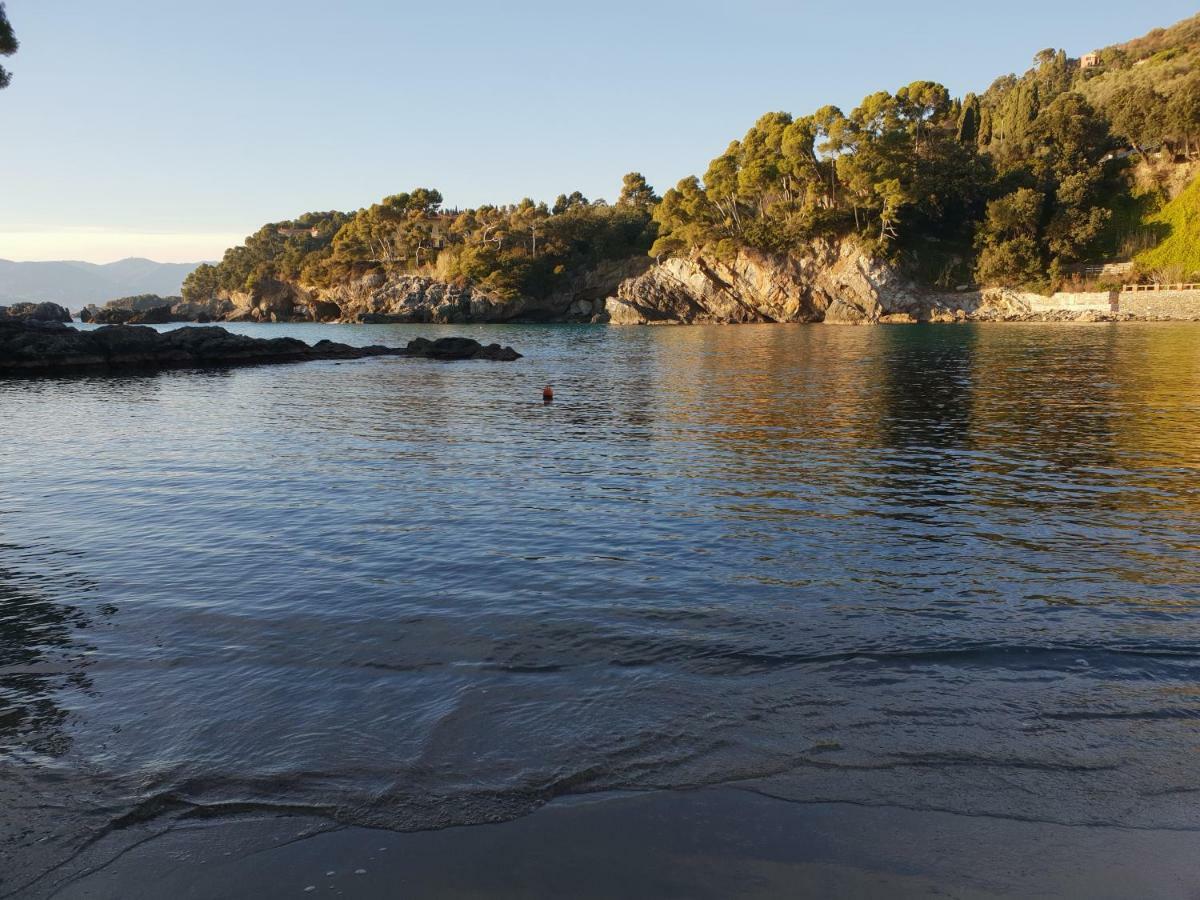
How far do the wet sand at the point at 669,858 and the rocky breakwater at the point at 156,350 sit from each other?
57.3 m

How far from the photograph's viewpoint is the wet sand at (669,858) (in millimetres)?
5125

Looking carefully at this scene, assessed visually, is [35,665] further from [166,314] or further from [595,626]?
[166,314]

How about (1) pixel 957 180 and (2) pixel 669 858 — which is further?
(1) pixel 957 180

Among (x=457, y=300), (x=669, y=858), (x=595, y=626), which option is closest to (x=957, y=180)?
(x=457, y=300)

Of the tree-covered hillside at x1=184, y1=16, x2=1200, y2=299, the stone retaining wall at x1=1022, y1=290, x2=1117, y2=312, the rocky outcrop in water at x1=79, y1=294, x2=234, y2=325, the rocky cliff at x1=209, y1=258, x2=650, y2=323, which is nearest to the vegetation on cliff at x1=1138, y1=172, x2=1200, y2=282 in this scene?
the tree-covered hillside at x1=184, y1=16, x2=1200, y2=299

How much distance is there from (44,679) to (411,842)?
5.69m

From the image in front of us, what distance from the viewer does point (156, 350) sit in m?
59.4

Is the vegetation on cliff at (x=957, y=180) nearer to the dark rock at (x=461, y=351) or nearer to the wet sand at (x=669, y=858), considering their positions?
the dark rock at (x=461, y=351)

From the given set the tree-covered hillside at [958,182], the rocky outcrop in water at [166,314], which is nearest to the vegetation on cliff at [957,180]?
the tree-covered hillside at [958,182]

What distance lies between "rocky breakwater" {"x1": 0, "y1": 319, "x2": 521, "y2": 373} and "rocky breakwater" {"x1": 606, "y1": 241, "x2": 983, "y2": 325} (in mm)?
61974

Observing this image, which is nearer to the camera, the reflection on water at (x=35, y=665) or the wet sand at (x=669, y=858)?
the wet sand at (x=669, y=858)

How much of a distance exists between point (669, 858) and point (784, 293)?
374 feet

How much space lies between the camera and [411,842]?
5.69m

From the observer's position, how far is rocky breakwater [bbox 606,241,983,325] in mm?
103938
